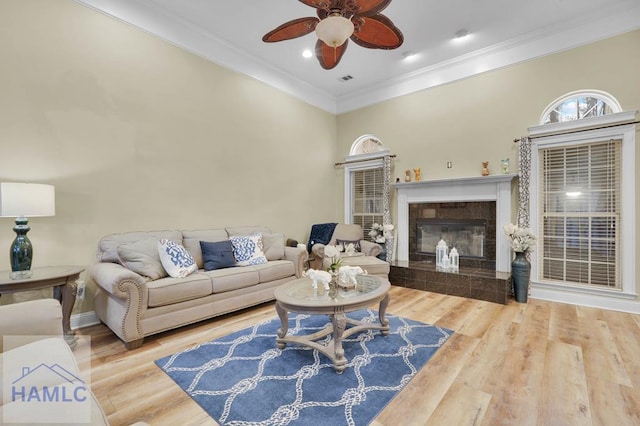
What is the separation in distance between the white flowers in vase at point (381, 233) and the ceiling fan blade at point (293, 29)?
340 cm

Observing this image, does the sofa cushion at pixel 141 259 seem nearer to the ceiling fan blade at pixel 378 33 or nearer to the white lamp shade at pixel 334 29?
the white lamp shade at pixel 334 29

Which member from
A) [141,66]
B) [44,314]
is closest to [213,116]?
[141,66]

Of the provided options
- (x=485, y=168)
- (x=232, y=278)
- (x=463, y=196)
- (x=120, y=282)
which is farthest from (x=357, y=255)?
(x=120, y=282)

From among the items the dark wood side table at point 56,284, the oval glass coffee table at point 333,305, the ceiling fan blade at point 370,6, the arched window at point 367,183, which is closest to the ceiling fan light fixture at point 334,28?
the ceiling fan blade at point 370,6

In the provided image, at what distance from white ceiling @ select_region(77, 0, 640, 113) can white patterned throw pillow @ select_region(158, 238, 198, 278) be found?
262 cm

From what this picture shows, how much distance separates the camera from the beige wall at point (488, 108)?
11.8 ft

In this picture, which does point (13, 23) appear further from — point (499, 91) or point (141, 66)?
point (499, 91)

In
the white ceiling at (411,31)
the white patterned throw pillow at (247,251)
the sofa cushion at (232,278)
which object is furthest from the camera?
the white patterned throw pillow at (247,251)

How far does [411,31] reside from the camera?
3930 millimetres

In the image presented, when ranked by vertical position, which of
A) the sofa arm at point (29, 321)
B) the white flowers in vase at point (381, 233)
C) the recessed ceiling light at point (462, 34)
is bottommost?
the sofa arm at point (29, 321)

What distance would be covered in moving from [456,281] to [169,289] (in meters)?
3.64

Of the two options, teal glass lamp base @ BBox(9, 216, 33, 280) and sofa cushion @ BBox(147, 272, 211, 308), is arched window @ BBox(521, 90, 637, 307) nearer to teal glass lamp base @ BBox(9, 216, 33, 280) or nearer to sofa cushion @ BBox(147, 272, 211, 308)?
sofa cushion @ BBox(147, 272, 211, 308)

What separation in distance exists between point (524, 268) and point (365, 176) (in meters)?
3.13

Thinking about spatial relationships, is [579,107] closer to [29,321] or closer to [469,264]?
[469,264]
